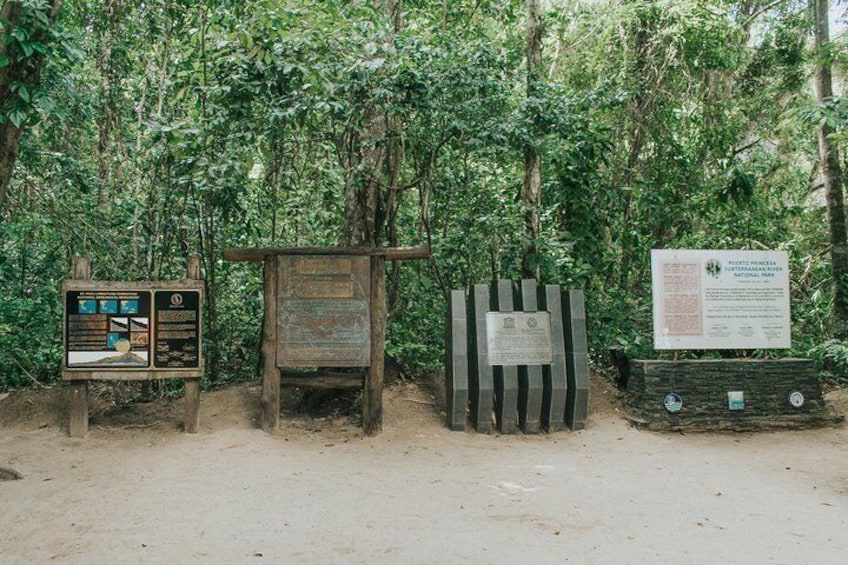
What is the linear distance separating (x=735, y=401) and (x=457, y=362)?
3.24m

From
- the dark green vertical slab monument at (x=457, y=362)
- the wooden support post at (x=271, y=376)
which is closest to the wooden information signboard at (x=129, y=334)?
the wooden support post at (x=271, y=376)

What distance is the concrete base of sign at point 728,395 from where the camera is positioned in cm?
806

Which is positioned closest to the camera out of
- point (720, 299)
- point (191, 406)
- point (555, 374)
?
point (191, 406)

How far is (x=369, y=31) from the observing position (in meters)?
7.73

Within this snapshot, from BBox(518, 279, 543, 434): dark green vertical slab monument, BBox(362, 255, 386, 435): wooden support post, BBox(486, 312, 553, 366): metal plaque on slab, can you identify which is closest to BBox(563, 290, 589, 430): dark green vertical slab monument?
BBox(486, 312, 553, 366): metal plaque on slab

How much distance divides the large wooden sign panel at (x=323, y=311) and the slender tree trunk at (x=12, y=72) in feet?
8.74

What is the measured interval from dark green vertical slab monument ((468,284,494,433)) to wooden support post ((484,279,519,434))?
13cm

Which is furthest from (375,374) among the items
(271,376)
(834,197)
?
(834,197)

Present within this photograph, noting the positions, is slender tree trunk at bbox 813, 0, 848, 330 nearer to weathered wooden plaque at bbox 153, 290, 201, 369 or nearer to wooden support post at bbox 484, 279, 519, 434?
wooden support post at bbox 484, 279, 519, 434

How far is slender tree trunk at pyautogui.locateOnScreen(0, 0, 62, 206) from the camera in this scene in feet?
18.2

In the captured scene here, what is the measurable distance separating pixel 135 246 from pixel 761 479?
725cm

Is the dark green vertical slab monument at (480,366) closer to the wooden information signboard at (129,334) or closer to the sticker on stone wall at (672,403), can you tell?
the sticker on stone wall at (672,403)

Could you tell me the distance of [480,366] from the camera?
25.8ft

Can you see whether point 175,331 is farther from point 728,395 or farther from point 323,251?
point 728,395
